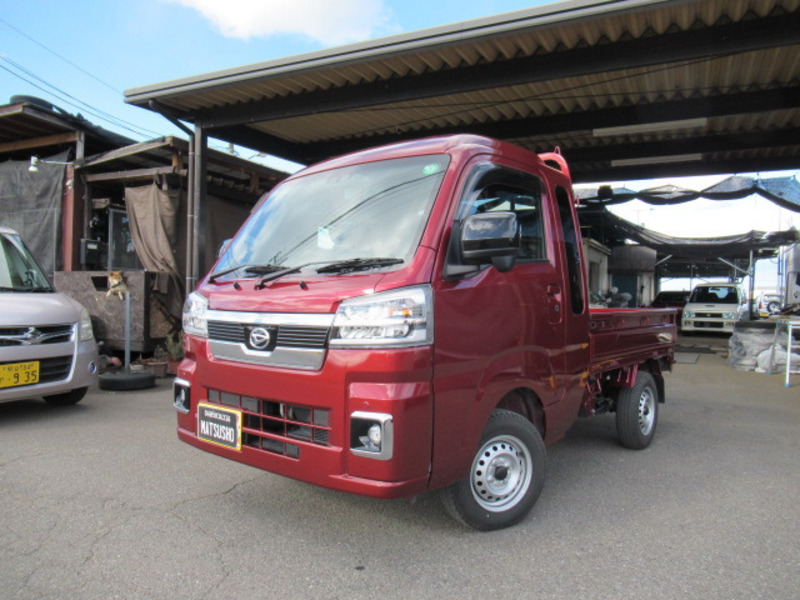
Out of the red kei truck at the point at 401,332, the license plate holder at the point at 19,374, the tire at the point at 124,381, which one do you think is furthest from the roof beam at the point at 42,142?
the red kei truck at the point at 401,332

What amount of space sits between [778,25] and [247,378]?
609cm

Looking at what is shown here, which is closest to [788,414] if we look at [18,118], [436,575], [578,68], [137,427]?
[578,68]

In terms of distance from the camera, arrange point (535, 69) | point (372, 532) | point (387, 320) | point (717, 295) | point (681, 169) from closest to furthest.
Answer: point (387, 320) < point (372, 532) < point (535, 69) < point (681, 169) < point (717, 295)

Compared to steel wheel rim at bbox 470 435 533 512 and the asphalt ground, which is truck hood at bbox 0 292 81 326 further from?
steel wheel rim at bbox 470 435 533 512

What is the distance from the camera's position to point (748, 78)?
7.18m

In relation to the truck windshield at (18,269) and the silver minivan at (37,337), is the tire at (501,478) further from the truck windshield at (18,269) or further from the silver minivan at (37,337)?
the truck windshield at (18,269)

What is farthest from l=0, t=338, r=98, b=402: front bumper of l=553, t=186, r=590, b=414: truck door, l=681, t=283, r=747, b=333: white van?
l=681, t=283, r=747, b=333: white van

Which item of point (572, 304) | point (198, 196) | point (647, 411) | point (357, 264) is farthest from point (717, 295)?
point (357, 264)

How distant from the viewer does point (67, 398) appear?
6035mm

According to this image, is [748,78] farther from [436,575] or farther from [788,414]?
[436,575]

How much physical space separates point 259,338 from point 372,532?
1269mm

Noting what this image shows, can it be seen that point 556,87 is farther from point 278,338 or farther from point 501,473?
point 278,338

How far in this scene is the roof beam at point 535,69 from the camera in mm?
5535

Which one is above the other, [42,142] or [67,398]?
[42,142]
